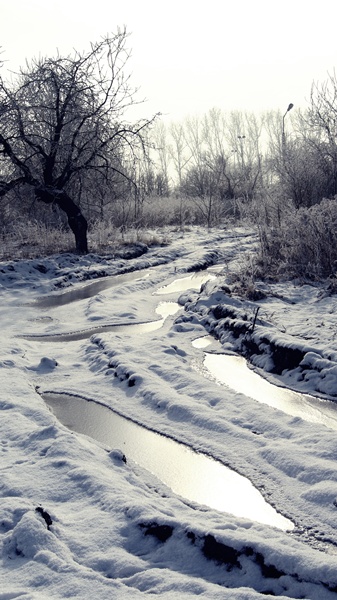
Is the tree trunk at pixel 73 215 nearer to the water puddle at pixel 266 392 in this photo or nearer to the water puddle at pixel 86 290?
the water puddle at pixel 86 290

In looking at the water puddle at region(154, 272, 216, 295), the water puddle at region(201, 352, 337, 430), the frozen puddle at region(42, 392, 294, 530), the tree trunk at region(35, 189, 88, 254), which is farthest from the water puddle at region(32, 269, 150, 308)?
the frozen puddle at region(42, 392, 294, 530)

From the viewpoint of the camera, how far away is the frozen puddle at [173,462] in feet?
11.1

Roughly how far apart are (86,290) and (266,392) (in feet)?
20.4

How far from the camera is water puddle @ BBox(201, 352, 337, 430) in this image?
4.77 metres

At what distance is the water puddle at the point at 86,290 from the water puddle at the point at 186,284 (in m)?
0.88

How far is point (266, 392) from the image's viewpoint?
17.6 feet

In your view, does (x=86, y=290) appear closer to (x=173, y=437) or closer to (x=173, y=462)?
(x=173, y=437)

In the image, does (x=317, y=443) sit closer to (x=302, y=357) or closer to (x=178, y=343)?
(x=302, y=357)

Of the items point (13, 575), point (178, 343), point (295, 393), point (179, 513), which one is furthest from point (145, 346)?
point (13, 575)

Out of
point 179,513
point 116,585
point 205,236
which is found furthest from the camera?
point 205,236

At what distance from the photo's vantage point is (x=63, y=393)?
5.40 meters

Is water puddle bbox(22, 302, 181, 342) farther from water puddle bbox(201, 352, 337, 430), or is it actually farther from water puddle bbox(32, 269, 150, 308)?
water puddle bbox(32, 269, 150, 308)

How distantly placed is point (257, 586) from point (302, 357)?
3460 millimetres

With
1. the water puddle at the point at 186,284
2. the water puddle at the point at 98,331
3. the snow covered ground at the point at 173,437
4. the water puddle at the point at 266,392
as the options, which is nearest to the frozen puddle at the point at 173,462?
the snow covered ground at the point at 173,437
